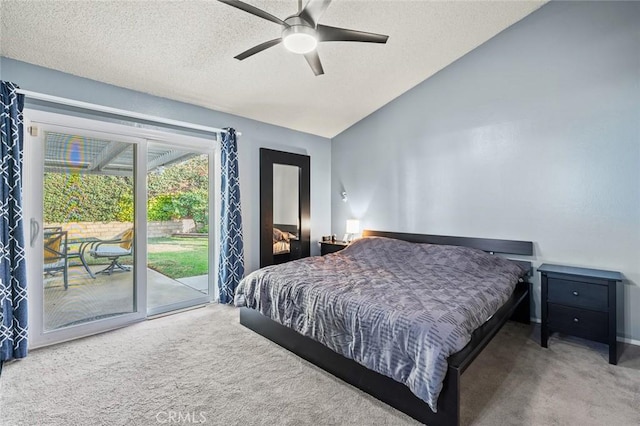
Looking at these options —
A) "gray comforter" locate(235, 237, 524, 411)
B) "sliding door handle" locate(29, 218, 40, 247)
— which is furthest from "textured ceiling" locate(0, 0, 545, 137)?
"gray comforter" locate(235, 237, 524, 411)

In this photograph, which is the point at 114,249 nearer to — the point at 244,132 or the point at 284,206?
the point at 244,132

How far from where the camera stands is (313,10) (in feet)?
6.43

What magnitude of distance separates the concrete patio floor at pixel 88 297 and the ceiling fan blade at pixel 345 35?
10.4 ft

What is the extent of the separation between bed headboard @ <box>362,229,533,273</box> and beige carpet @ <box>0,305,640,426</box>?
952mm

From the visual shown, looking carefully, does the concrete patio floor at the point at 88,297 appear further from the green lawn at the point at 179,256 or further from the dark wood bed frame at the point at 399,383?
the dark wood bed frame at the point at 399,383

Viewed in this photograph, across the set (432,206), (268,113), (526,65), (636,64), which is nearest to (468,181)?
(432,206)

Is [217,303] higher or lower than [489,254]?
lower

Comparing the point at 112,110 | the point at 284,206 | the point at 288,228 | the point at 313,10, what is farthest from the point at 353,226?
the point at 112,110

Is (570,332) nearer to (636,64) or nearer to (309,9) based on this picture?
(636,64)

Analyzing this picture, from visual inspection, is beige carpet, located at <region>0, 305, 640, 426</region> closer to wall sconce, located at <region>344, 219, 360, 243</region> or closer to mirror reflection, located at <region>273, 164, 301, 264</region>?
mirror reflection, located at <region>273, 164, 301, 264</region>

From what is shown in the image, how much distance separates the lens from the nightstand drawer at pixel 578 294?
8.55 ft

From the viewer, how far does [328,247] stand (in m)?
5.05

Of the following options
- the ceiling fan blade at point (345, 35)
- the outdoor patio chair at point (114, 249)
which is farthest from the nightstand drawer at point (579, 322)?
the outdoor patio chair at point (114, 249)

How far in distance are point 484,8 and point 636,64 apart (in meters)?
1.49
